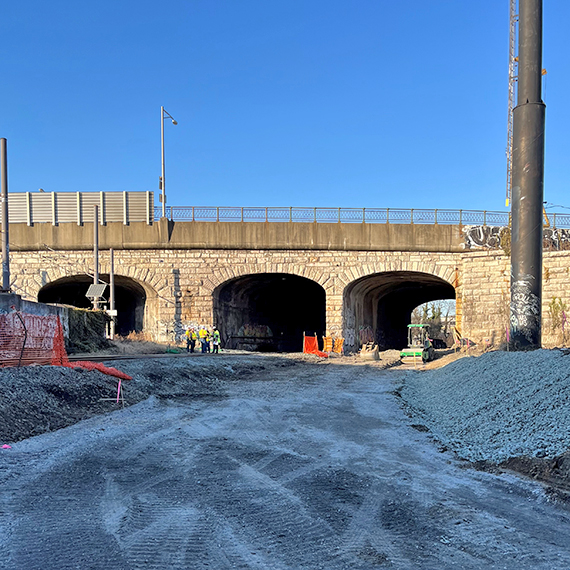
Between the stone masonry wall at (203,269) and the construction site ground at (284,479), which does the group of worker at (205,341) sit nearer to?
the stone masonry wall at (203,269)

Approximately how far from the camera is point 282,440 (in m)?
7.61

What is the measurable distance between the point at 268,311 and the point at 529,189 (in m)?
24.7

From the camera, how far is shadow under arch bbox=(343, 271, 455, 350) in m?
30.0

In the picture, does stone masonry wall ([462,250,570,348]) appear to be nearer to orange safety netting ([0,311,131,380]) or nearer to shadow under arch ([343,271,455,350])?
shadow under arch ([343,271,455,350])

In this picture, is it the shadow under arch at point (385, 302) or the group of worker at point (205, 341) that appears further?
the shadow under arch at point (385, 302)

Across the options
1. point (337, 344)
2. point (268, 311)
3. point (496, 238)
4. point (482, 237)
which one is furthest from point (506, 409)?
point (268, 311)

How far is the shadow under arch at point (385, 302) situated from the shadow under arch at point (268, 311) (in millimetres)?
3336

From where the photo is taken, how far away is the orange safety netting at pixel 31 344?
40.6ft

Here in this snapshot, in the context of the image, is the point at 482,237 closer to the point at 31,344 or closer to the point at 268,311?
the point at 268,311

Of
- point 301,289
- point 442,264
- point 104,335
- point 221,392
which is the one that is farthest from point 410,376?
point 301,289

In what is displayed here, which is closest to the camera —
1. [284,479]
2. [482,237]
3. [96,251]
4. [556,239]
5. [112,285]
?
[284,479]

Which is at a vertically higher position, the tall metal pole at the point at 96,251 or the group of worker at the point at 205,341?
the tall metal pole at the point at 96,251

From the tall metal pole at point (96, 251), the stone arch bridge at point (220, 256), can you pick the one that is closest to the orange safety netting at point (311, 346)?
the stone arch bridge at point (220, 256)

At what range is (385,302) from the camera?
142 ft
